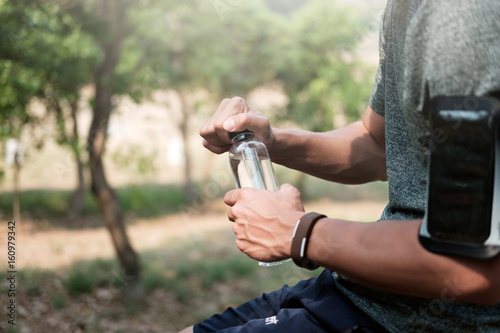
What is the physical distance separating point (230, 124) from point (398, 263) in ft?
2.02

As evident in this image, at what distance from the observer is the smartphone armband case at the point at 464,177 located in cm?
91

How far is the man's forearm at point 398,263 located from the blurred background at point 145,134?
2.91m

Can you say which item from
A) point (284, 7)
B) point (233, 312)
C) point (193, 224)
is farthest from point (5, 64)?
point (284, 7)

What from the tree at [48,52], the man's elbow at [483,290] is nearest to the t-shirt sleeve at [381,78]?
the man's elbow at [483,290]

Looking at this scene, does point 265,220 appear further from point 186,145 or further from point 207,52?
point 186,145

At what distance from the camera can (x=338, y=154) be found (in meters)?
1.79

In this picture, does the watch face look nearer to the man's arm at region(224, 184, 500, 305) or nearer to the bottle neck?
the man's arm at region(224, 184, 500, 305)

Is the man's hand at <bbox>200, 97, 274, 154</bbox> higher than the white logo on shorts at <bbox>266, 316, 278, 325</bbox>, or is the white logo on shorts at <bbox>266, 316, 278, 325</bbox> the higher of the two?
the man's hand at <bbox>200, 97, 274, 154</bbox>

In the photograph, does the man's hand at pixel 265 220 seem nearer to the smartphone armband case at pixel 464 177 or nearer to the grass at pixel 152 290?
the smartphone armband case at pixel 464 177

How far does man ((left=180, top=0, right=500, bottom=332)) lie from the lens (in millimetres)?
924

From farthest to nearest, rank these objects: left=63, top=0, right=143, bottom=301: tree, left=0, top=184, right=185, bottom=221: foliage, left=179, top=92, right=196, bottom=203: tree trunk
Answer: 1. left=179, top=92, right=196, bottom=203: tree trunk
2. left=0, top=184, right=185, bottom=221: foliage
3. left=63, top=0, right=143, bottom=301: tree

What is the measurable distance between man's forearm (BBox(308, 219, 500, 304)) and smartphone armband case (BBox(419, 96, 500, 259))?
1.7 inches

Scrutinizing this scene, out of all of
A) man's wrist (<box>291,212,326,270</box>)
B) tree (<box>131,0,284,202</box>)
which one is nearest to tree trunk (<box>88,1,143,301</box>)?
man's wrist (<box>291,212,326,270</box>)

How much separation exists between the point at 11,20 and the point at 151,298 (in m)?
4.09
